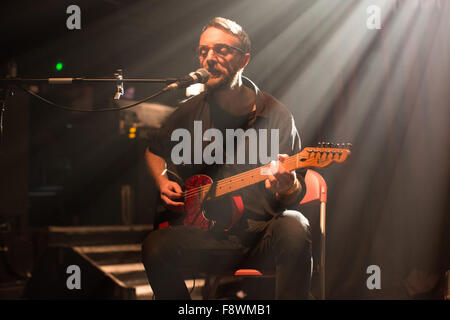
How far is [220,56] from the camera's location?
7.82 feet

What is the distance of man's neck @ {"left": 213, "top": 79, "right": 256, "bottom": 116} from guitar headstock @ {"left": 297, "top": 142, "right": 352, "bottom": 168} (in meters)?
0.48

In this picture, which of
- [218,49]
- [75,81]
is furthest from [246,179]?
[75,81]

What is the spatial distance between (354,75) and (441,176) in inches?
35.7

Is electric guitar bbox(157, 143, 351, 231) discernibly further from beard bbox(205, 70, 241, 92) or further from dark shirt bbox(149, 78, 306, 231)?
beard bbox(205, 70, 241, 92)

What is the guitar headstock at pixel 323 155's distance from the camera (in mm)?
2119

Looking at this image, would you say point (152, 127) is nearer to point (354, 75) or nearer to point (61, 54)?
point (61, 54)

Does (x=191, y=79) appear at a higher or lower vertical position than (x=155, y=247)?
higher

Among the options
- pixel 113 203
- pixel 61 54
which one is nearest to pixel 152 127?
pixel 113 203

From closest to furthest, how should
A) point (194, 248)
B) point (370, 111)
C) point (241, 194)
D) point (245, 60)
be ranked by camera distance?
point (194, 248) → point (241, 194) → point (245, 60) → point (370, 111)

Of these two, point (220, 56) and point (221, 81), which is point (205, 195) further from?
point (220, 56)

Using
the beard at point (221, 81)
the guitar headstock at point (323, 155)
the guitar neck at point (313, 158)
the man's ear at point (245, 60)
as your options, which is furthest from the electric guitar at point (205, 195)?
the man's ear at point (245, 60)

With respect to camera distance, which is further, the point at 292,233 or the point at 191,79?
the point at 292,233

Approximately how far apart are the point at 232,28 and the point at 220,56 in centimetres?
16

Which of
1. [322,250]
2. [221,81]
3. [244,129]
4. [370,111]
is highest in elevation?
[221,81]
